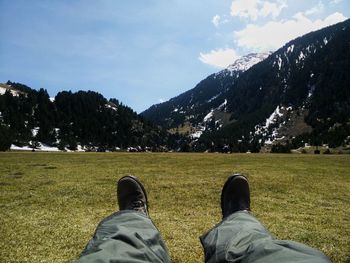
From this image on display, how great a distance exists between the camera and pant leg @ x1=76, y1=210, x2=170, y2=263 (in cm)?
400

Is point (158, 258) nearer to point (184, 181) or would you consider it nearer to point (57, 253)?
point (57, 253)

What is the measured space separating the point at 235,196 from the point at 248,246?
3017mm

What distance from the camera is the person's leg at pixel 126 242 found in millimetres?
4016

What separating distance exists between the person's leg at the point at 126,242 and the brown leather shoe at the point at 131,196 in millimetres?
1474

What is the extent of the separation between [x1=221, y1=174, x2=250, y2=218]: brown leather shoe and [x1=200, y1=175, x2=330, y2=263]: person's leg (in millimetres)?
1159

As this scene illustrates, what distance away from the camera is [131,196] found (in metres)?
7.54

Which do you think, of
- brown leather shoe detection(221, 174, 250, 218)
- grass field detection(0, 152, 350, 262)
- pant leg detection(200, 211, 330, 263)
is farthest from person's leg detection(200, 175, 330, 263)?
grass field detection(0, 152, 350, 262)

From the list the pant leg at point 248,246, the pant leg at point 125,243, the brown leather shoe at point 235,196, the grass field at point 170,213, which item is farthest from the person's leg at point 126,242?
the grass field at point 170,213

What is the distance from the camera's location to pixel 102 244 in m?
4.27

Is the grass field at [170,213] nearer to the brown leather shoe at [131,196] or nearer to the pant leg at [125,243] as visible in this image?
the brown leather shoe at [131,196]

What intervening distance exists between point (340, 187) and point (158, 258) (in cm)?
1493

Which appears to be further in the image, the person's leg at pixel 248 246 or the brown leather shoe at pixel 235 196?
the brown leather shoe at pixel 235 196

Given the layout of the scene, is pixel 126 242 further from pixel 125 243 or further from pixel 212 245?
pixel 212 245

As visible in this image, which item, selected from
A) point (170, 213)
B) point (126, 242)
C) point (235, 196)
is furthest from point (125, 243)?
point (170, 213)
